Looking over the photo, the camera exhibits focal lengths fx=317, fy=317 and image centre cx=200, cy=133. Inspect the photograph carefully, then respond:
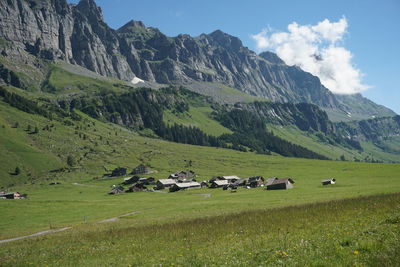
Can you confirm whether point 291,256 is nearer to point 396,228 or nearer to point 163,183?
point 396,228

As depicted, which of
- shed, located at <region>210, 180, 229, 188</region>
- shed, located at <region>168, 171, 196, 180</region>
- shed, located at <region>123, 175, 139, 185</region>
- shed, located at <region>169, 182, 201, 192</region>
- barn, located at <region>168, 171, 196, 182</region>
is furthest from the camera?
shed, located at <region>168, 171, 196, 180</region>

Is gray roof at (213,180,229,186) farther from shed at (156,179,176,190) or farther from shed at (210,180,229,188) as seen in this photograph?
shed at (156,179,176,190)

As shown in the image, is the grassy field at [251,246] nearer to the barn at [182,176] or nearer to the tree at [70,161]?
the barn at [182,176]

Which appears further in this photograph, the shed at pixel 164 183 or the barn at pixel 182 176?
the barn at pixel 182 176

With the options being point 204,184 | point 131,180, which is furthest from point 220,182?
point 131,180

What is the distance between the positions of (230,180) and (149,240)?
12330cm

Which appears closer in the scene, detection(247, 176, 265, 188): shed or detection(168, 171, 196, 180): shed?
detection(247, 176, 265, 188): shed

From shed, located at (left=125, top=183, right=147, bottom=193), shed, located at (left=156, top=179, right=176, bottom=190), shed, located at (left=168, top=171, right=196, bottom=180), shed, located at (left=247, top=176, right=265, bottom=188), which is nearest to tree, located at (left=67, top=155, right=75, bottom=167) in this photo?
shed, located at (left=168, top=171, right=196, bottom=180)

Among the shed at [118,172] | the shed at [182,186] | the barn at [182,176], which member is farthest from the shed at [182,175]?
the shed at [118,172]

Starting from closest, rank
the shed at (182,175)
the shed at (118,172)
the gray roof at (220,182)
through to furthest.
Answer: the gray roof at (220,182) → the shed at (182,175) → the shed at (118,172)

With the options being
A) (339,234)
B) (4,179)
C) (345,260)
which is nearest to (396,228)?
(339,234)

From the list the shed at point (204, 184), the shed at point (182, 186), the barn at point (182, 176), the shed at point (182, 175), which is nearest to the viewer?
the shed at point (182, 186)

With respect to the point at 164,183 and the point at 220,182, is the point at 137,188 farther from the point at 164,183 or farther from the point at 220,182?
the point at 220,182

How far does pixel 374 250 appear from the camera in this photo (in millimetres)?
13164
